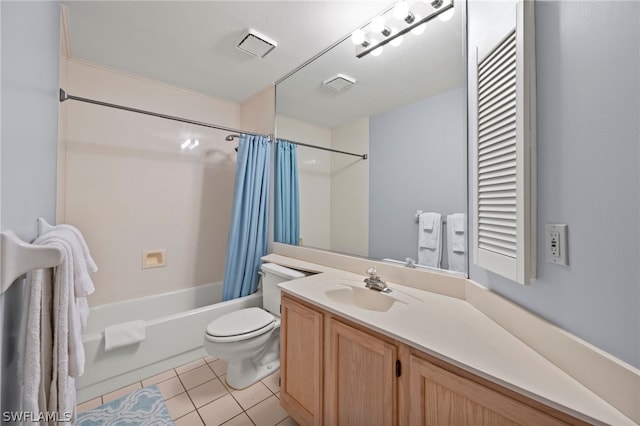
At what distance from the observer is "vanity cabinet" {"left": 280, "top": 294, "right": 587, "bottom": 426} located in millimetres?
680

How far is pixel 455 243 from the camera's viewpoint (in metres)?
1.27

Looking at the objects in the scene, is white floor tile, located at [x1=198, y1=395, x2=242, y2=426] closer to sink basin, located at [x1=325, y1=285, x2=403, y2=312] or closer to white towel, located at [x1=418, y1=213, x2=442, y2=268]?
sink basin, located at [x1=325, y1=285, x2=403, y2=312]

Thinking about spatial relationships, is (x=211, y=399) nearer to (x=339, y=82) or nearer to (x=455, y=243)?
(x=455, y=243)

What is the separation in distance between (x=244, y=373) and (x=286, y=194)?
1506 millimetres

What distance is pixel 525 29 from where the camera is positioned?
0.77 metres

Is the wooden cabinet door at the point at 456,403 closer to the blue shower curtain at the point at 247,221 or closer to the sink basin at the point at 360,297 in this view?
the sink basin at the point at 360,297

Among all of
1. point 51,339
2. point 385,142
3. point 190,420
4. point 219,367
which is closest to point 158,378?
point 219,367

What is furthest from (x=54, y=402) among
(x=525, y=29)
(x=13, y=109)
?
(x=525, y=29)

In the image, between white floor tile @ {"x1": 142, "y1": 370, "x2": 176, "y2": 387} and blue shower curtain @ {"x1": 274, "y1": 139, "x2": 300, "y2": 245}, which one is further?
blue shower curtain @ {"x1": 274, "y1": 139, "x2": 300, "y2": 245}

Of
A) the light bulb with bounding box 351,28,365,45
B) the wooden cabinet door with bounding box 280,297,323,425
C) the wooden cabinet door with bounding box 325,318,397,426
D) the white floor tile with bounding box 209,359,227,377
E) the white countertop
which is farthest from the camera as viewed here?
the white floor tile with bounding box 209,359,227,377

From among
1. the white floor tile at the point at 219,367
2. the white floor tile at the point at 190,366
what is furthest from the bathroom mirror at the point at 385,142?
the white floor tile at the point at 190,366

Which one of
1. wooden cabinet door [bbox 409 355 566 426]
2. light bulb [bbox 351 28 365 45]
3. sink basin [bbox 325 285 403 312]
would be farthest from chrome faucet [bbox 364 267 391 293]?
light bulb [bbox 351 28 365 45]

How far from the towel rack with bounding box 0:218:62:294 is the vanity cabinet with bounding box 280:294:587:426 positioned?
0.95m

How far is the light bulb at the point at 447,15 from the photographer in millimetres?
1313
